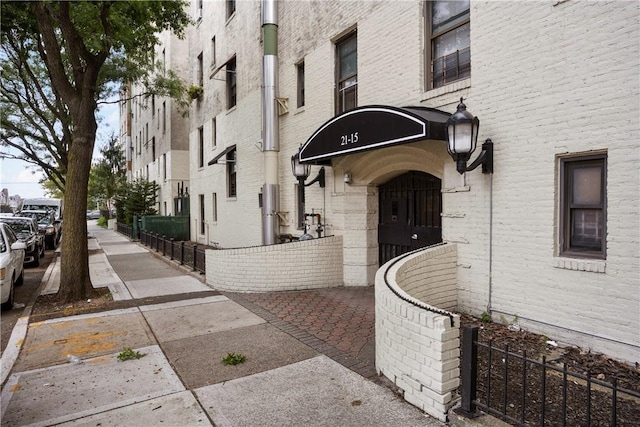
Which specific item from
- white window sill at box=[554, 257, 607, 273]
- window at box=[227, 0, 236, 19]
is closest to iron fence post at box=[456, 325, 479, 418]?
white window sill at box=[554, 257, 607, 273]

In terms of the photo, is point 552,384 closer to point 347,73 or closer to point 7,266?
point 347,73

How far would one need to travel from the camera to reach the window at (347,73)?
29.9 feet

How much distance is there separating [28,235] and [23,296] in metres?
5.45

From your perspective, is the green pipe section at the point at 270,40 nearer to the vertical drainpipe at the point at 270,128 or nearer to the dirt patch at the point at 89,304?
the vertical drainpipe at the point at 270,128

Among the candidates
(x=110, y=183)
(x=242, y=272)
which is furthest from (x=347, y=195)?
(x=110, y=183)

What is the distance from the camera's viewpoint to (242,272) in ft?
28.9

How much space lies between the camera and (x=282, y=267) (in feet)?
28.6

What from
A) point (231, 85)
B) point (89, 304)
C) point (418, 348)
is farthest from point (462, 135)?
point (231, 85)

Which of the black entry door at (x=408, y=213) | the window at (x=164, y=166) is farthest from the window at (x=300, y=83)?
the window at (x=164, y=166)

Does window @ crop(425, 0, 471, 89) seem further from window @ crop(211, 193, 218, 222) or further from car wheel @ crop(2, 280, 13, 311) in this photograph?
window @ crop(211, 193, 218, 222)

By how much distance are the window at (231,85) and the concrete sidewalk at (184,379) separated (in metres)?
10.3

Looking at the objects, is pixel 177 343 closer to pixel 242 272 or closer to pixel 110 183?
pixel 242 272

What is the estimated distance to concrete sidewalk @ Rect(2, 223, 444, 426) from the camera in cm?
368

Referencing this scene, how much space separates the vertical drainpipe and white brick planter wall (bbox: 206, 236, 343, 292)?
233cm
